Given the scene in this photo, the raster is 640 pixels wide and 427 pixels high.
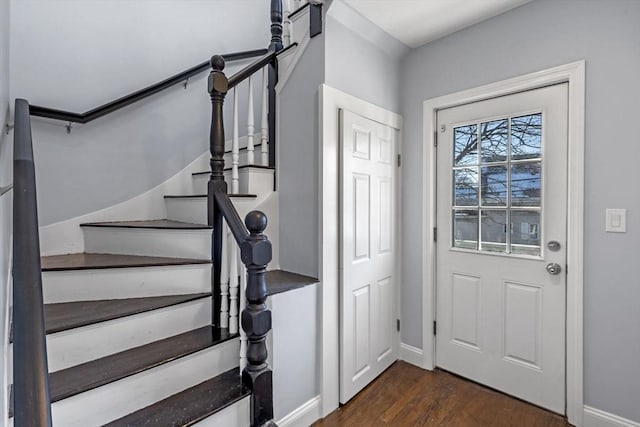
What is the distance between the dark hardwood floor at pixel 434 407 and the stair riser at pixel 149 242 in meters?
1.24

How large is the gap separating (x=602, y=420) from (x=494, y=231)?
1.13m

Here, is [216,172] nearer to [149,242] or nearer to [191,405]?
[149,242]

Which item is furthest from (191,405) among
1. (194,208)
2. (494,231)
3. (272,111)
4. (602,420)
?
(602,420)

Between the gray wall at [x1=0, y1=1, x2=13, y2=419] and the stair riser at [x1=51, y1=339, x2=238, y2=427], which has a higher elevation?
the gray wall at [x1=0, y1=1, x2=13, y2=419]

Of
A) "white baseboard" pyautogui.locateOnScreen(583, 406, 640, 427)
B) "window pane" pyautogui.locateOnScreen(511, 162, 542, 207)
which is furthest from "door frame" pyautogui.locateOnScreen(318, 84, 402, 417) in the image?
"white baseboard" pyautogui.locateOnScreen(583, 406, 640, 427)

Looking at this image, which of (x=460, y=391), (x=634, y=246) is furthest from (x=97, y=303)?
(x=634, y=246)

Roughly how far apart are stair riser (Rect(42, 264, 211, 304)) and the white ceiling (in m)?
1.83

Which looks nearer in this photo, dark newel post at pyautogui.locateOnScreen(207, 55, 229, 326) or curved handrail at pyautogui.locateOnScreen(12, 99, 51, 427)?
curved handrail at pyautogui.locateOnScreen(12, 99, 51, 427)

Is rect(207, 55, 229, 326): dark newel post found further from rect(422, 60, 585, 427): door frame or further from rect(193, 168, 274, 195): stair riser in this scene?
rect(422, 60, 585, 427): door frame

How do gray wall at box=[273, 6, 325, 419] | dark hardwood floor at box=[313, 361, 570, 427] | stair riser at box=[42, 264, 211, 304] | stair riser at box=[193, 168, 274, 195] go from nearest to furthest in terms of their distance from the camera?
stair riser at box=[42, 264, 211, 304]
gray wall at box=[273, 6, 325, 419]
dark hardwood floor at box=[313, 361, 570, 427]
stair riser at box=[193, 168, 274, 195]

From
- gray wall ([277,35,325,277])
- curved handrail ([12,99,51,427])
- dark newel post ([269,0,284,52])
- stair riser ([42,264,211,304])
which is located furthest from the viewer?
dark newel post ([269,0,284,52])

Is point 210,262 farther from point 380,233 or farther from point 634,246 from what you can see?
point 634,246

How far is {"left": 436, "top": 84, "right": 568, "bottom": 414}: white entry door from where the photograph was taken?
6.08 ft

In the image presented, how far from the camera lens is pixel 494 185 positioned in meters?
2.07
